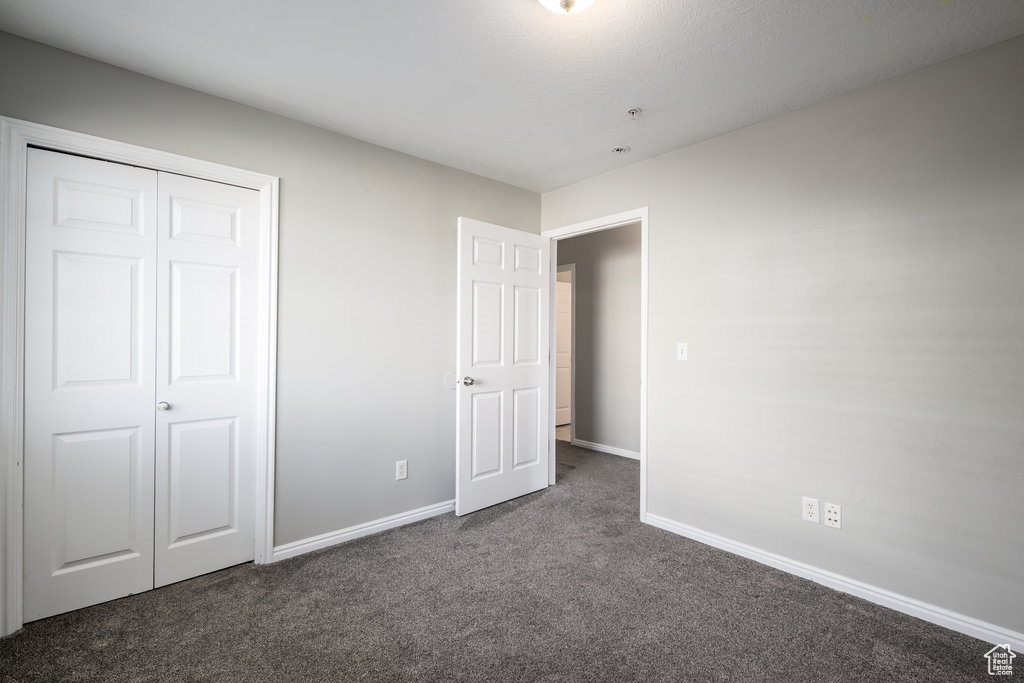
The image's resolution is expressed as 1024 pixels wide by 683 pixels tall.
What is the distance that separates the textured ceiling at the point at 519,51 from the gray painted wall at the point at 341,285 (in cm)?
16

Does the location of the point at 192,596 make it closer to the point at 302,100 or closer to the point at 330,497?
the point at 330,497

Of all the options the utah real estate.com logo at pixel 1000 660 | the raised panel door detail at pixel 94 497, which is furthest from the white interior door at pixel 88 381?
the utah real estate.com logo at pixel 1000 660

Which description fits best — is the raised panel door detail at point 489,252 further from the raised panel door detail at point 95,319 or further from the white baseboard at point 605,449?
the white baseboard at point 605,449

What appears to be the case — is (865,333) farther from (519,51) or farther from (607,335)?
(607,335)

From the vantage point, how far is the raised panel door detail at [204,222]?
7.50ft

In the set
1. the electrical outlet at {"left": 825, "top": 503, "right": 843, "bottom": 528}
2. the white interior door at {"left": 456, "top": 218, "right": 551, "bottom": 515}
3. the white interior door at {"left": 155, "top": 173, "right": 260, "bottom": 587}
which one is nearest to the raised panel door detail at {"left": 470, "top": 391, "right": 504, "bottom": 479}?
the white interior door at {"left": 456, "top": 218, "right": 551, "bottom": 515}

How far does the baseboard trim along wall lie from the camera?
6.25 feet

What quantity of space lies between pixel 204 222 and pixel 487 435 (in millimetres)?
2149

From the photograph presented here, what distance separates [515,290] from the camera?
355 centimetres

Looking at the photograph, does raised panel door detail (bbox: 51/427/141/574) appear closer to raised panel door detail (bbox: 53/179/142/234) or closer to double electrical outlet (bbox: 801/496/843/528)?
raised panel door detail (bbox: 53/179/142/234)

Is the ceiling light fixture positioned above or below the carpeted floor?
above

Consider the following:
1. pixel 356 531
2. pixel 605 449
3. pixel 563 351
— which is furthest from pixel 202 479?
pixel 563 351

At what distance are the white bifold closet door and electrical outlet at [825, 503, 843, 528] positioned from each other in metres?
3.05

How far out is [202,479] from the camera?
2.37 meters
